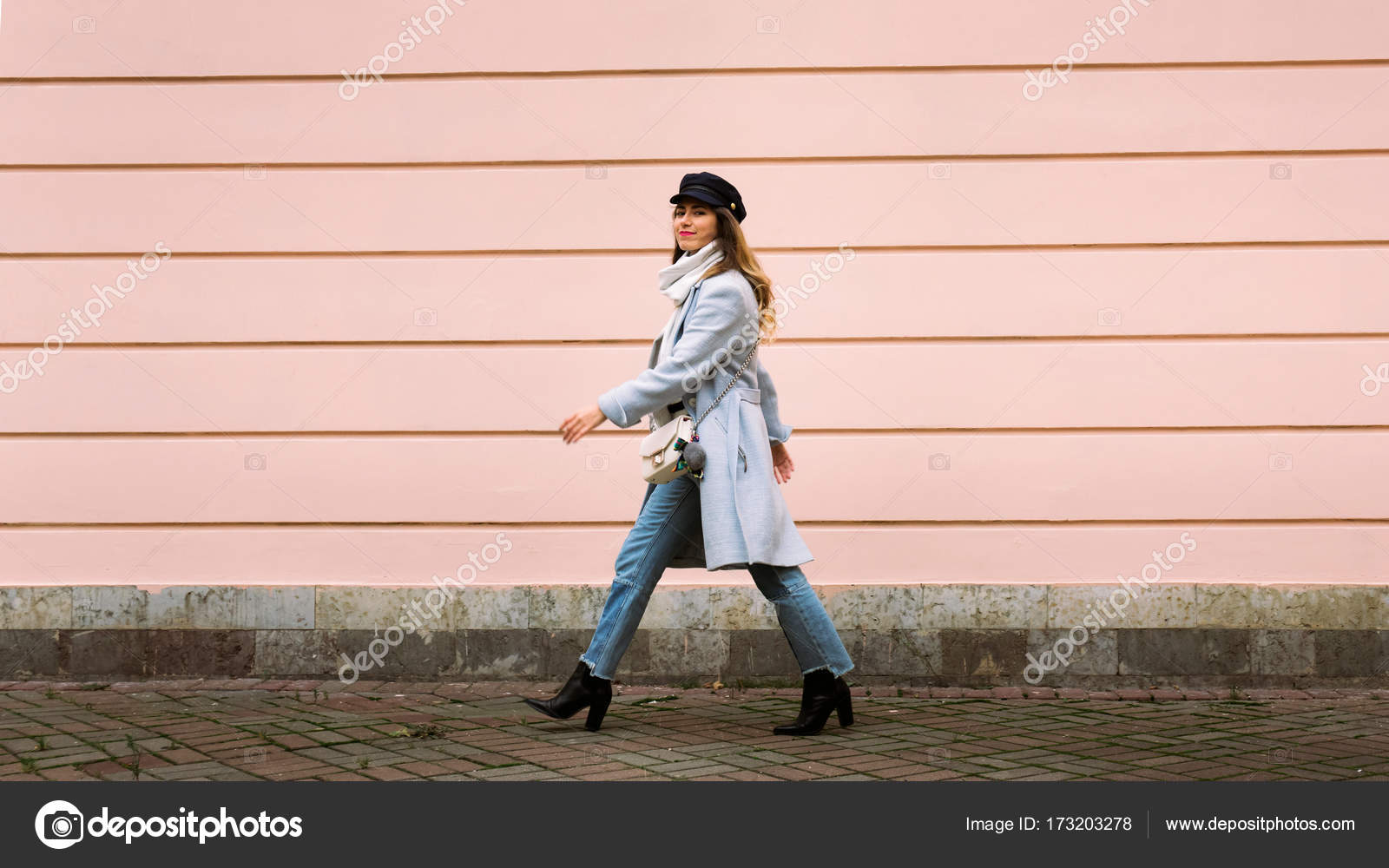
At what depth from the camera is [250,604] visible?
5.69 meters

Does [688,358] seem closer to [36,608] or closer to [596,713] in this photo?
[596,713]

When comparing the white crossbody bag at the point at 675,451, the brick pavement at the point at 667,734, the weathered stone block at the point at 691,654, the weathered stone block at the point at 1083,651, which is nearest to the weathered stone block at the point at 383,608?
the brick pavement at the point at 667,734

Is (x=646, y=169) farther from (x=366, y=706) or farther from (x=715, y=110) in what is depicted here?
(x=366, y=706)

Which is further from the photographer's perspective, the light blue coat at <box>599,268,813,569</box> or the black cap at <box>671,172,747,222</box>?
the black cap at <box>671,172,747,222</box>

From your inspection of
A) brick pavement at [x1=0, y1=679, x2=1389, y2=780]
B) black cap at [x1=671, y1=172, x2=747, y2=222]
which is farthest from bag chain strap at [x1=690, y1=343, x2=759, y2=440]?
brick pavement at [x1=0, y1=679, x2=1389, y2=780]

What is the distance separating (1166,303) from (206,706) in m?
4.43

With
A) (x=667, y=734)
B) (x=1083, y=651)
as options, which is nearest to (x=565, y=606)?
(x=667, y=734)

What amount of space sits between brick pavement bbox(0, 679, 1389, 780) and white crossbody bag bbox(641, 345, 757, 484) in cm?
93

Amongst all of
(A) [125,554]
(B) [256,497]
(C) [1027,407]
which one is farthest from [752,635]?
(A) [125,554]

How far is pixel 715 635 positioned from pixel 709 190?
6.89 feet

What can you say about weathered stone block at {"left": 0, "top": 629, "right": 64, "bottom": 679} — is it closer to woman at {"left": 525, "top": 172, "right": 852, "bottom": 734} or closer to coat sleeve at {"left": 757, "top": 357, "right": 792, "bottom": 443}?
woman at {"left": 525, "top": 172, "right": 852, "bottom": 734}
